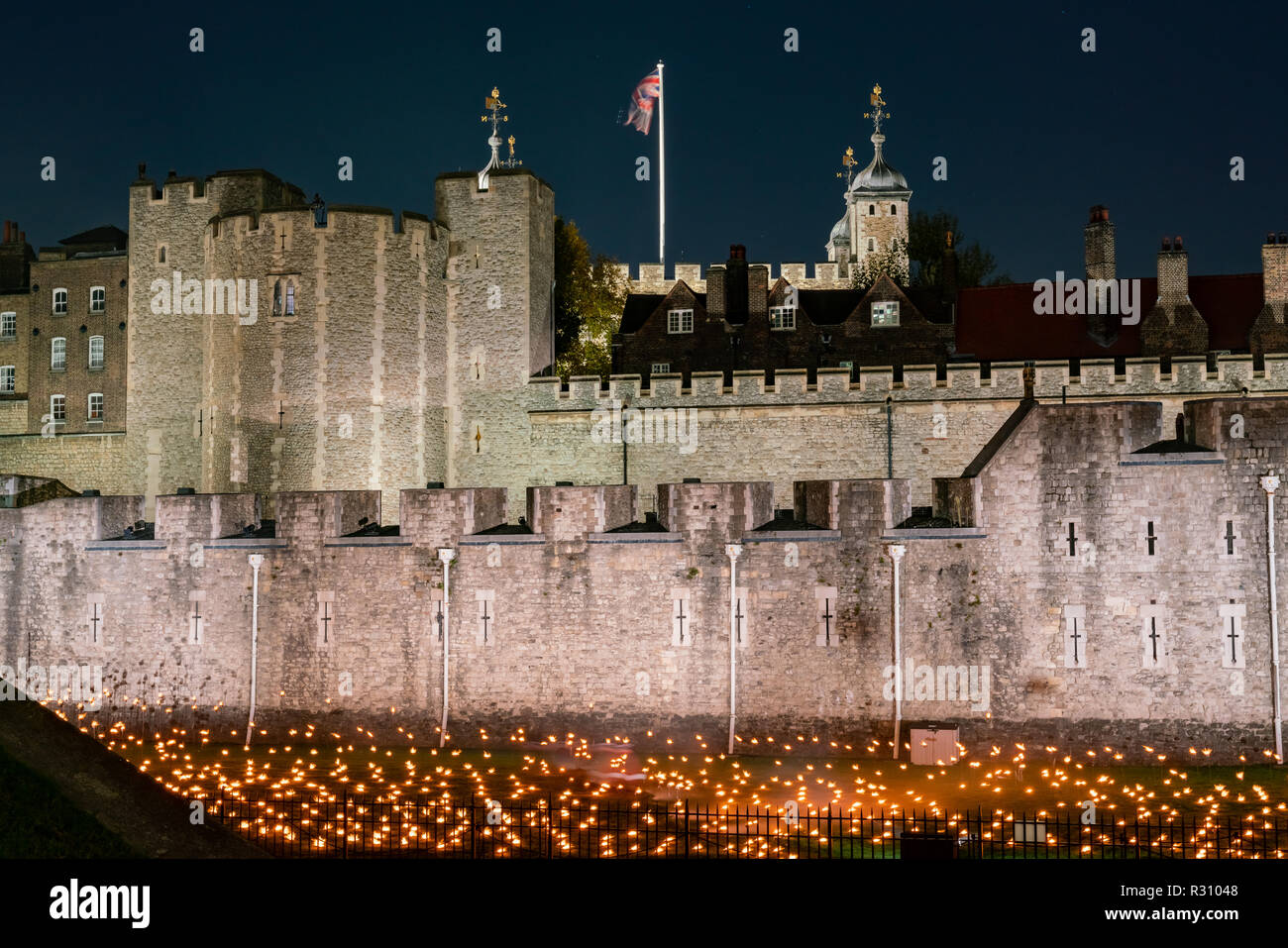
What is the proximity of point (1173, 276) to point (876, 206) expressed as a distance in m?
32.0

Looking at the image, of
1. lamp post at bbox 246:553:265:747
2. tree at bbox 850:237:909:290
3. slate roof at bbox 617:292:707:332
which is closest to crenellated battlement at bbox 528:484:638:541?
lamp post at bbox 246:553:265:747

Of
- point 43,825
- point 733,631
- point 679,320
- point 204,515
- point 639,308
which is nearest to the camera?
point 43,825

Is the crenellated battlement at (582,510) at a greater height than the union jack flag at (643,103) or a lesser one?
lesser

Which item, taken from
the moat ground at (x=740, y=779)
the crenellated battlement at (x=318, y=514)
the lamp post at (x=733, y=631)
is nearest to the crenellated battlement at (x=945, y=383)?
the crenellated battlement at (x=318, y=514)

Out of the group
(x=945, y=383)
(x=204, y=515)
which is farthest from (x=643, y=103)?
(x=204, y=515)

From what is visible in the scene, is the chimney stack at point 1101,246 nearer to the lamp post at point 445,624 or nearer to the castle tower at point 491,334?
the castle tower at point 491,334

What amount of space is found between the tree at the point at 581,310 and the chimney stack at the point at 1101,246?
55.9 ft

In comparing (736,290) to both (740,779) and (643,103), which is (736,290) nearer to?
(643,103)

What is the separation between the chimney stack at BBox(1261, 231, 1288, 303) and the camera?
47.6m

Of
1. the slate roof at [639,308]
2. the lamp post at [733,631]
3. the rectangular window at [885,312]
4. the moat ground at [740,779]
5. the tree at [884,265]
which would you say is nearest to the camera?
the moat ground at [740,779]

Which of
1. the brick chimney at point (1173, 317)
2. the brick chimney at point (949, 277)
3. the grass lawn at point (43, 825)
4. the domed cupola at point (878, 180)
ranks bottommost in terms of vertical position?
the grass lawn at point (43, 825)

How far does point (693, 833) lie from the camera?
16.9m

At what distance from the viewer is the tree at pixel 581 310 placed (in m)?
54.8

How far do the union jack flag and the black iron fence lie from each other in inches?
1659
